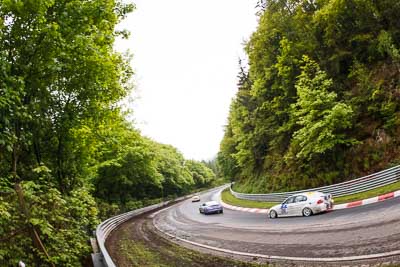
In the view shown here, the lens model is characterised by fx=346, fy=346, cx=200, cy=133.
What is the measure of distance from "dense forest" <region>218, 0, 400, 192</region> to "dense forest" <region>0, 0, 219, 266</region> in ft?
55.1

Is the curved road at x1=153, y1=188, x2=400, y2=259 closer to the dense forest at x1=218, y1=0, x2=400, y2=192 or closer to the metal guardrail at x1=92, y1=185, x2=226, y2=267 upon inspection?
the metal guardrail at x1=92, y1=185, x2=226, y2=267

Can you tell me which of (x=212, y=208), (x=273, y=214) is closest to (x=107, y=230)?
(x=212, y=208)

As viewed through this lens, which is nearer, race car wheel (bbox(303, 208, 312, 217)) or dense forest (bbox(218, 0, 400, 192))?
race car wheel (bbox(303, 208, 312, 217))

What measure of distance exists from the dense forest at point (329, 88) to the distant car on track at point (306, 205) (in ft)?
18.7

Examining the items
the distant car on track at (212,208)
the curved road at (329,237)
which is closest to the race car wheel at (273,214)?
the curved road at (329,237)

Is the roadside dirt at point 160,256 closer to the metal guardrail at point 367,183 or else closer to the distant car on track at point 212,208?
the metal guardrail at point 367,183

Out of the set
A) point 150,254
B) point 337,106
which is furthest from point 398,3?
point 150,254

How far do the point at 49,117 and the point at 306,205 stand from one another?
14.1m

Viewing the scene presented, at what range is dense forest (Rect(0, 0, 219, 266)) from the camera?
7.53 metres

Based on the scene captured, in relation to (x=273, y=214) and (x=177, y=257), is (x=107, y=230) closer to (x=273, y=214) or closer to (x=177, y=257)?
(x=273, y=214)

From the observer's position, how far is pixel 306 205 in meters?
18.8

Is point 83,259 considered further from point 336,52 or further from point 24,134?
point 336,52

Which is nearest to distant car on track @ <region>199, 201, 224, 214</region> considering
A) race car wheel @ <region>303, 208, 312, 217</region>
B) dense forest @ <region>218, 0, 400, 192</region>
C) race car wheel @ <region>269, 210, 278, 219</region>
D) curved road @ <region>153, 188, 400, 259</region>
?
dense forest @ <region>218, 0, 400, 192</region>

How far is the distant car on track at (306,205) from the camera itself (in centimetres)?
1823
